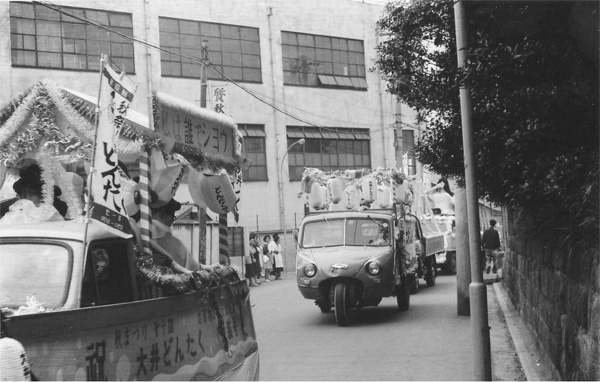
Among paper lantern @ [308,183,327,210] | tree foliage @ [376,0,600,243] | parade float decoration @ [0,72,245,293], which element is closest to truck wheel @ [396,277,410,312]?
paper lantern @ [308,183,327,210]

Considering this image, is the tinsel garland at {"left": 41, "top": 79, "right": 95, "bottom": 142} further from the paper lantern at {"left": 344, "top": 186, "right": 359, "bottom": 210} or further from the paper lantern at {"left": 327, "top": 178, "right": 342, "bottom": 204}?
the paper lantern at {"left": 344, "top": 186, "right": 359, "bottom": 210}

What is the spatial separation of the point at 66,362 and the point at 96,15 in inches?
869

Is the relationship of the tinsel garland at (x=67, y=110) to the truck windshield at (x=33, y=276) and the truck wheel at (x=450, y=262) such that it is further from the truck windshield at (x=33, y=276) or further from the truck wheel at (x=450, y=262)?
the truck wheel at (x=450, y=262)

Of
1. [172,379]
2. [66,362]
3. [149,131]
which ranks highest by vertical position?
[149,131]

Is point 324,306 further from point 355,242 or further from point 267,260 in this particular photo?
point 267,260

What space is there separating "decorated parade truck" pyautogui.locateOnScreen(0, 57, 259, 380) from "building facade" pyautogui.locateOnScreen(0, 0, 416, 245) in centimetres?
1686

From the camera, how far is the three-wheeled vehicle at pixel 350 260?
13570mm

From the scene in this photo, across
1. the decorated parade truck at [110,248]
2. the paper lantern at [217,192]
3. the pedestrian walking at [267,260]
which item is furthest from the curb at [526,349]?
the pedestrian walking at [267,260]

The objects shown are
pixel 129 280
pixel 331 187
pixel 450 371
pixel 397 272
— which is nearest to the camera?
pixel 129 280

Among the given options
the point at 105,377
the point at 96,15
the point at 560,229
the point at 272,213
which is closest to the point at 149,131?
the point at 105,377

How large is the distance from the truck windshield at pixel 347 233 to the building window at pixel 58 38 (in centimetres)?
1162

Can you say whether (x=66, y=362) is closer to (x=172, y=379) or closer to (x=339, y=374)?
(x=172, y=379)

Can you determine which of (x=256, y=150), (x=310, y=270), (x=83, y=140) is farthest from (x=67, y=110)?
(x=256, y=150)

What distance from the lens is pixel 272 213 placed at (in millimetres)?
32844
